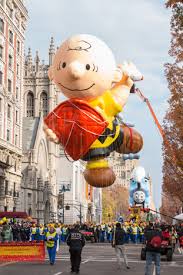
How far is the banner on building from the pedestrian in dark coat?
4948 millimetres

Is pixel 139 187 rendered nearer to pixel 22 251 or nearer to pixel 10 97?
pixel 10 97

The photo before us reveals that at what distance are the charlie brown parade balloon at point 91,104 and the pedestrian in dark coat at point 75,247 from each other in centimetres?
469

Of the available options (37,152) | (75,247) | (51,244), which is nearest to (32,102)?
(37,152)

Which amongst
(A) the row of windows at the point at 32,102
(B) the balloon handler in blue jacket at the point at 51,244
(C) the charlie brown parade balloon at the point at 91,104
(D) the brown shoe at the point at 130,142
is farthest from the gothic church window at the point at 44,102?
(C) the charlie brown parade balloon at the point at 91,104

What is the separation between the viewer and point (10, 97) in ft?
163

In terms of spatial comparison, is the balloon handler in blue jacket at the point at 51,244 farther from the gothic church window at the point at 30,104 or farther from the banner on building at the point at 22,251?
the gothic church window at the point at 30,104

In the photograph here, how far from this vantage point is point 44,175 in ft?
253

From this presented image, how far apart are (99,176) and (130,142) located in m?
1.19

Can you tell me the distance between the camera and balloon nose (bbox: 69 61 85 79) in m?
10.7

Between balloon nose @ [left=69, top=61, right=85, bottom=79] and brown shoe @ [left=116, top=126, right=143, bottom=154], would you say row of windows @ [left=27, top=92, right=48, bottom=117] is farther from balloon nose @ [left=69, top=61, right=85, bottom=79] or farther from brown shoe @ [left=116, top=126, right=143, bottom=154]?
balloon nose @ [left=69, top=61, right=85, bottom=79]

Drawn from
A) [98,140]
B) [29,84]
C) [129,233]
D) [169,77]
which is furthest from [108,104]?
[29,84]

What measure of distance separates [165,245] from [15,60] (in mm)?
35758

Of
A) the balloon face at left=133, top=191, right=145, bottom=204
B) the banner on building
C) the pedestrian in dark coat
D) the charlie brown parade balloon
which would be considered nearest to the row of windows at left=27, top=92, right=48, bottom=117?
the balloon face at left=133, top=191, right=145, bottom=204

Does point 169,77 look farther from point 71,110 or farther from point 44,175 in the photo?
point 44,175
